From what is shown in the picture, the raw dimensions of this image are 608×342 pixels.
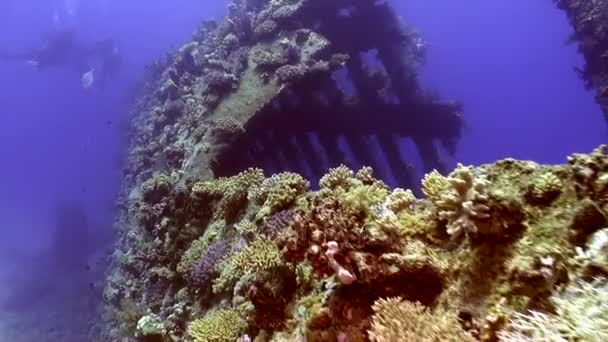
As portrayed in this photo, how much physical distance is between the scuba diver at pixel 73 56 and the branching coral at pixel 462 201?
1938 inches

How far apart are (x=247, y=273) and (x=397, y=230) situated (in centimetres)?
233

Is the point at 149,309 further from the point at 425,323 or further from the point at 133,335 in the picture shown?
the point at 425,323

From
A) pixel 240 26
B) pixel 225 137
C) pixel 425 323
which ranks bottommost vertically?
pixel 425 323

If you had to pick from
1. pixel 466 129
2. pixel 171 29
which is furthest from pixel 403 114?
pixel 171 29

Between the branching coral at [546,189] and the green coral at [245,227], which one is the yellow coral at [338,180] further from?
the branching coral at [546,189]

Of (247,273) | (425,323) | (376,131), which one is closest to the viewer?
(425,323)

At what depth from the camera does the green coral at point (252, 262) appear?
5.38 meters

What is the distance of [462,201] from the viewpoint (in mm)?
3951

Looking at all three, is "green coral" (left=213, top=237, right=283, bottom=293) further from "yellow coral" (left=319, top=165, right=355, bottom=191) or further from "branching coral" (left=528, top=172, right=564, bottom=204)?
"branching coral" (left=528, top=172, right=564, bottom=204)

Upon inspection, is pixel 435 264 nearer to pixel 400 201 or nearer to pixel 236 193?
pixel 400 201

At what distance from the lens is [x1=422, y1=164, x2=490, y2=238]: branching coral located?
12.3ft

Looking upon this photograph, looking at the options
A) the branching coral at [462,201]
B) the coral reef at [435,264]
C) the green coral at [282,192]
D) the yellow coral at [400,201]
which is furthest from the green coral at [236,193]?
the branching coral at [462,201]

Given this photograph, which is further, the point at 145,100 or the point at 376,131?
the point at 145,100

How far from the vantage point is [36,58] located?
144ft
